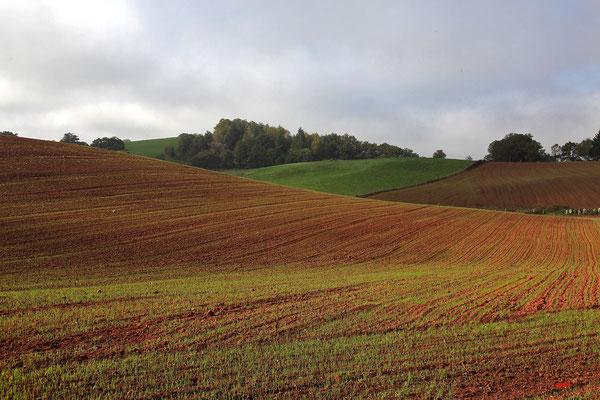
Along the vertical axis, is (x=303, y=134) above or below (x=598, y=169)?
above

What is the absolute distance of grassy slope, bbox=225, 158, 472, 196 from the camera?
63.1m

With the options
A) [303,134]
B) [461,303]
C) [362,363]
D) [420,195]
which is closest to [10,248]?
[362,363]

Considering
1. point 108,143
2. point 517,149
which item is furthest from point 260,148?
point 517,149

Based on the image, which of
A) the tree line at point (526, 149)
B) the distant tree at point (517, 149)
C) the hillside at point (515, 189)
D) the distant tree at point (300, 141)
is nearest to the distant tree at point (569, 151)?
the tree line at point (526, 149)

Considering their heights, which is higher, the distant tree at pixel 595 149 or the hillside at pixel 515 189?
the distant tree at pixel 595 149

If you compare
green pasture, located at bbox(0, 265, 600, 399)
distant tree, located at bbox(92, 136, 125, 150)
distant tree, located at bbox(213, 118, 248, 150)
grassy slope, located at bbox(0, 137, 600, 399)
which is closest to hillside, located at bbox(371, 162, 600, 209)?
grassy slope, located at bbox(0, 137, 600, 399)

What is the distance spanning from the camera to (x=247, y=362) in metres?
6.57

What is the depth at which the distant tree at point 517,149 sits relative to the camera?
98.4m

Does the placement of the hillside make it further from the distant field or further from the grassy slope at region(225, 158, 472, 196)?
the distant field

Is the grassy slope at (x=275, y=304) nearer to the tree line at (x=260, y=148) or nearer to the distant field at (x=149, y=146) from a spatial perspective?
the tree line at (x=260, y=148)

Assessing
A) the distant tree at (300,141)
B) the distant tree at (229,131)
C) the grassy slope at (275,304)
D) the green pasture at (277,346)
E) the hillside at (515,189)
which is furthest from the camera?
the distant tree at (229,131)

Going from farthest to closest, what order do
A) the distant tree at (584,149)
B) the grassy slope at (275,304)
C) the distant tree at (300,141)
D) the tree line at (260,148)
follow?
1. the distant tree at (300,141)
2. the tree line at (260,148)
3. the distant tree at (584,149)
4. the grassy slope at (275,304)

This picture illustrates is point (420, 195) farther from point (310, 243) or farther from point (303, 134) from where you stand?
point (303, 134)

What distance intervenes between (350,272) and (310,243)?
535 centimetres
